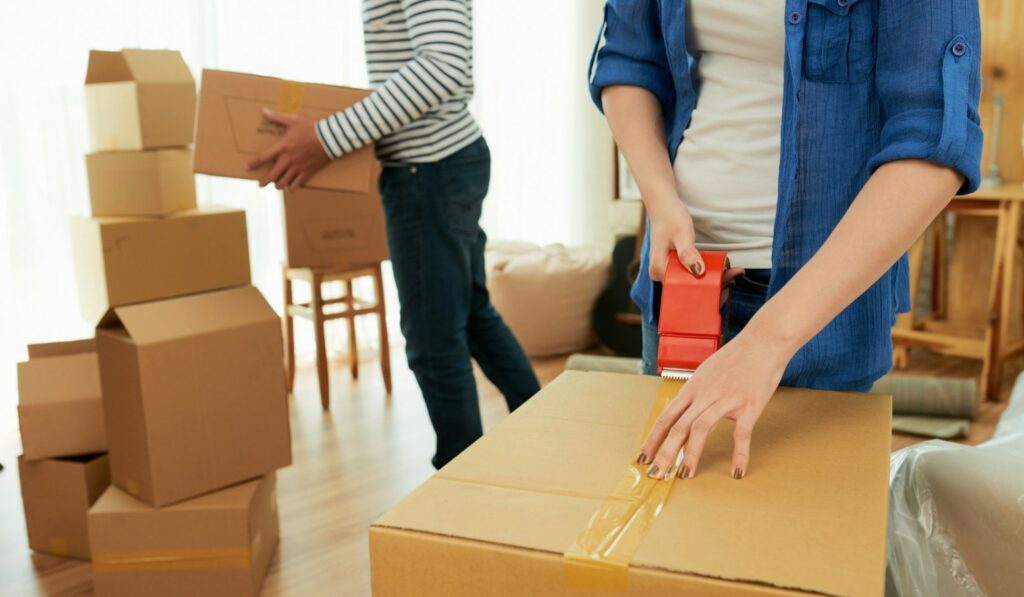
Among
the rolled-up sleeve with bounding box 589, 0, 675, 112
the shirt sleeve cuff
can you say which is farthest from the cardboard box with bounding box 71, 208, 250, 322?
the rolled-up sleeve with bounding box 589, 0, 675, 112

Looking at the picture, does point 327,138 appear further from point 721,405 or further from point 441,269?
point 721,405

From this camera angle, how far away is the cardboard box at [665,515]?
0.55 meters

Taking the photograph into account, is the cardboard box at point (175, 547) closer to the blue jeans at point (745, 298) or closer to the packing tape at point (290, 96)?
the packing tape at point (290, 96)

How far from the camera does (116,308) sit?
1.76 meters

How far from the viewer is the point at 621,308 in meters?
3.68

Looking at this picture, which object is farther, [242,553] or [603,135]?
[603,135]

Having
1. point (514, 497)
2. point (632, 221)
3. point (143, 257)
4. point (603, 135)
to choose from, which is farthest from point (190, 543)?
point (603, 135)

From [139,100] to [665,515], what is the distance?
Result: 2051 millimetres

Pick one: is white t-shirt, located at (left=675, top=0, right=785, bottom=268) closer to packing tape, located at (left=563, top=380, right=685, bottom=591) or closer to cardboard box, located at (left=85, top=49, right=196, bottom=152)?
packing tape, located at (left=563, top=380, right=685, bottom=591)

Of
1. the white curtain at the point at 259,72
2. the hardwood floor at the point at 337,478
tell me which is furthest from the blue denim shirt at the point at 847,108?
the white curtain at the point at 259,72

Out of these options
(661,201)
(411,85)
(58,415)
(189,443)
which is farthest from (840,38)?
(58,415)

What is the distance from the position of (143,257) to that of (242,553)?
3.05 ft

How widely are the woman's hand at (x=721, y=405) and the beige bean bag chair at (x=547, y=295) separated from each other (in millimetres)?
2857

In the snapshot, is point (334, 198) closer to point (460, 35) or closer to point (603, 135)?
point (460, 35)
